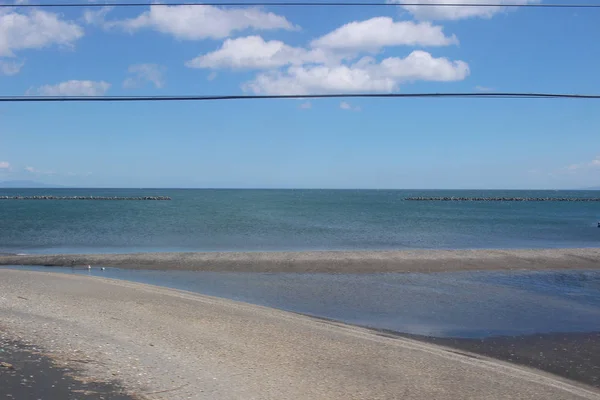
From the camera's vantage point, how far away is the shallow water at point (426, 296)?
53.0 ft

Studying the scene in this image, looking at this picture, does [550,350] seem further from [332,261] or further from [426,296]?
[332,261]

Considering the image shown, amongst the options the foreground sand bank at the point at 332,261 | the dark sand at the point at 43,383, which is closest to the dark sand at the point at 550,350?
the dark sand at the point at 43,383

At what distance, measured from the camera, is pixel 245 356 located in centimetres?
1102

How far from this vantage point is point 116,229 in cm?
5200

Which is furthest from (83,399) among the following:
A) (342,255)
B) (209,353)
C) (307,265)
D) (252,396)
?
(342,255)

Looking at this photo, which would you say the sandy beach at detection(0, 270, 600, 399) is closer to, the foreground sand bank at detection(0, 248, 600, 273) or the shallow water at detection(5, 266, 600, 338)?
the shallow water at detection(5, 266, 600, 338)

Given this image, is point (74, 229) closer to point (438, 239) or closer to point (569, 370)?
point (438, 239)

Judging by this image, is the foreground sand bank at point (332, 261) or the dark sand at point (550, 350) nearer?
→ the dark sand at point (550, 350)

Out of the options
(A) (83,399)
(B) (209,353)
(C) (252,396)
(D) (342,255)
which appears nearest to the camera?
(A) (83,399)

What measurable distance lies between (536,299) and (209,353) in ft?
45.3

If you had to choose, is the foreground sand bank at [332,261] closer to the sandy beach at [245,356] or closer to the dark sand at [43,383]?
the sandy beach at [245,356]

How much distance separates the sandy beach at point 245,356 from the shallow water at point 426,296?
2.40 metres

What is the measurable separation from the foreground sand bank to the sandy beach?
11484 millimetres

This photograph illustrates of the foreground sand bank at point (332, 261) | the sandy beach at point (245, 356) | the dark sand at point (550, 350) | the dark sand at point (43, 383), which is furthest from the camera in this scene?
the foreground sand bank at point (332, 261)
